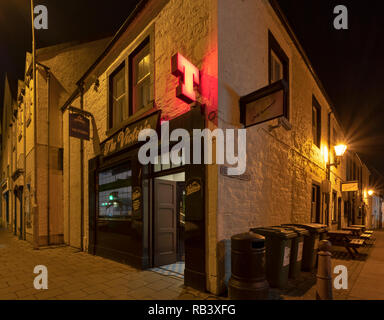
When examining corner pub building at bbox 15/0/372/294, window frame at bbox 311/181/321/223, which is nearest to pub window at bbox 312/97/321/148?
corner pub building at bbox 15/0/372/294

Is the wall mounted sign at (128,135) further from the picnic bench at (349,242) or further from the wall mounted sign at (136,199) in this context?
the picnic bench at (349,242)

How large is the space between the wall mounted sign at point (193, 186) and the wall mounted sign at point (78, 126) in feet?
17.2

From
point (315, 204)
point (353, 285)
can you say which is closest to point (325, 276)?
point (353, 285)

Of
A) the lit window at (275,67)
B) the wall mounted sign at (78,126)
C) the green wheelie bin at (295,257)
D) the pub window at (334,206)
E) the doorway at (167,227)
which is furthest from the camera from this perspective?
the pub window at (334,206)

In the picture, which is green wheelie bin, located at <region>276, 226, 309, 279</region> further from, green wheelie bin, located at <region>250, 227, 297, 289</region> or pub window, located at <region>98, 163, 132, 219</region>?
pub window, located at <region>98, 163, 132, 219</region>

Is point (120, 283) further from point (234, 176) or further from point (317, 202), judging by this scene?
point (317, 202)

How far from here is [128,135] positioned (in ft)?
21.6

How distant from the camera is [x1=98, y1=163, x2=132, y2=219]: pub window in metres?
6.82

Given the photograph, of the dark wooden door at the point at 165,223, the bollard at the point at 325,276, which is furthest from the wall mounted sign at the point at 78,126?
the bollard at the point at 325,276

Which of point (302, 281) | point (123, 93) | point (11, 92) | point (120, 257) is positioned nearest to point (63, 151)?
point (123, 93)

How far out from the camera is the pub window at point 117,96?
26.0 feet

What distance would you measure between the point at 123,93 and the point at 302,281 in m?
7.40

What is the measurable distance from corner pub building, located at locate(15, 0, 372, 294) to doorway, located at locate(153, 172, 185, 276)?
0.03 meters

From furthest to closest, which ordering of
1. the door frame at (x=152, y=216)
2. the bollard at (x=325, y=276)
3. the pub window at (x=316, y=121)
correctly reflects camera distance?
the pub window at (x=316, y=121) → the door frame at (x=152, y=216) → the bollard at (x=325, y=276)
